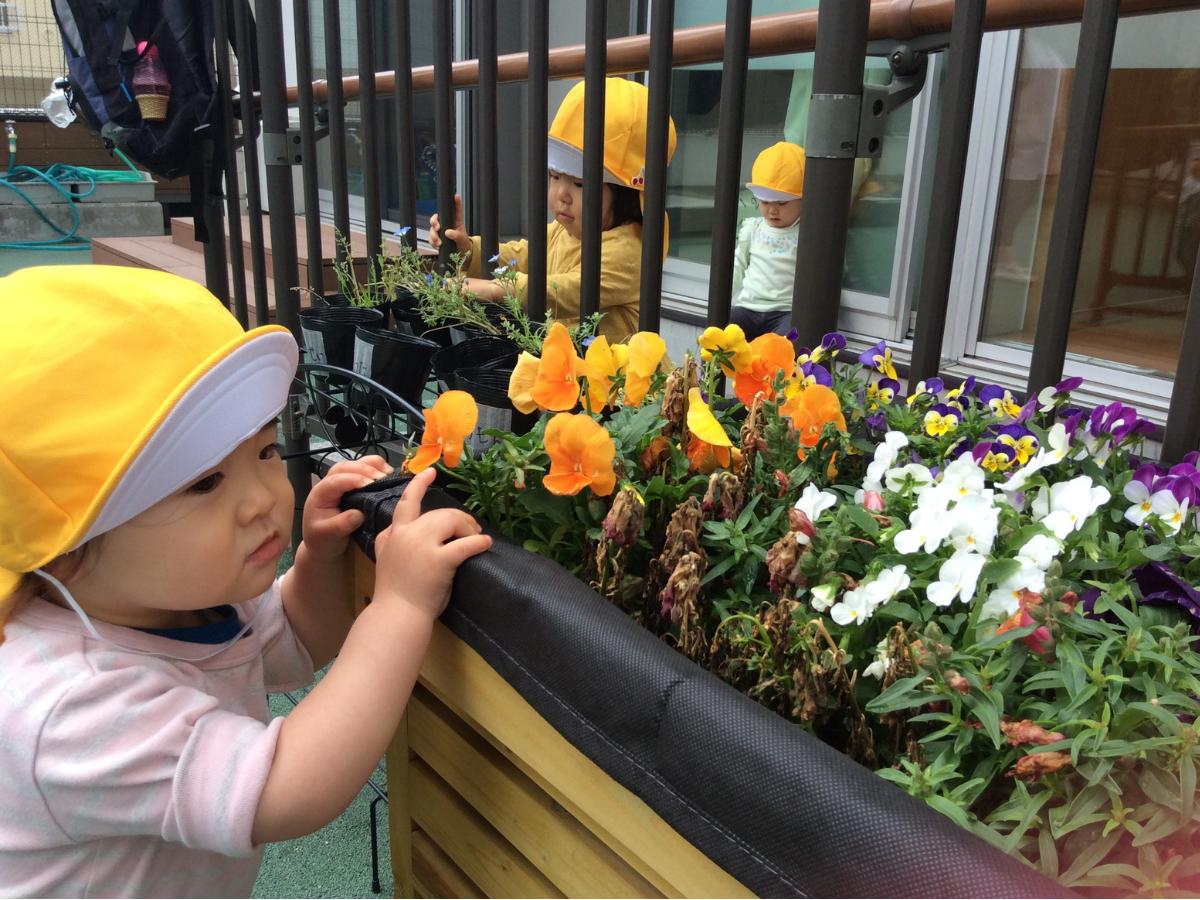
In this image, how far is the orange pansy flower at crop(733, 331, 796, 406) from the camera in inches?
42.6

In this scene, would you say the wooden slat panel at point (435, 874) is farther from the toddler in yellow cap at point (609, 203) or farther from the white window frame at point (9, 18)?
the white window frame at point (9, 18)

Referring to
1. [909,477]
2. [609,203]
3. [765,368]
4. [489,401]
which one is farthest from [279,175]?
[909,477]

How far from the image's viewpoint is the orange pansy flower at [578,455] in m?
0.92

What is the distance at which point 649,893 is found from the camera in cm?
77

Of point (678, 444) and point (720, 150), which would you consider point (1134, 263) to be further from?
point (678, 444)

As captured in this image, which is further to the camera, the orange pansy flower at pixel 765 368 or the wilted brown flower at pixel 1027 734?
the orange pansy flower at pixel 765 368

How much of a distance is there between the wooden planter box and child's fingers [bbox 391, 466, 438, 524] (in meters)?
0.12

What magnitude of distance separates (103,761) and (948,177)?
1.07m

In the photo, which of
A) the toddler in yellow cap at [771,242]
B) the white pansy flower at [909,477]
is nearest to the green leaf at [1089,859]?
the white pansy flower at [909,477]

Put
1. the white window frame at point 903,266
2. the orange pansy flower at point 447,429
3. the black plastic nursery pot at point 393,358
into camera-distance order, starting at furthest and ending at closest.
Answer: the white window frame at point 903,266
the black plastic nursery pot at point 393,358
the orange pansy flower at point 447,429

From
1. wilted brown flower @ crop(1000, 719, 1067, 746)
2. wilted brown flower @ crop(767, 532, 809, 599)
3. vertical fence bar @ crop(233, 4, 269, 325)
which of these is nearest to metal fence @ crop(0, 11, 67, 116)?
vertical fence bar @ crop(233, 4, 269, 325)

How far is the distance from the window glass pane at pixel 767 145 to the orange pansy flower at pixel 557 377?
2120 millimetres

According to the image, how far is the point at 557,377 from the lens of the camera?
1.04 meters

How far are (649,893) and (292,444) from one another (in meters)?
1.41
